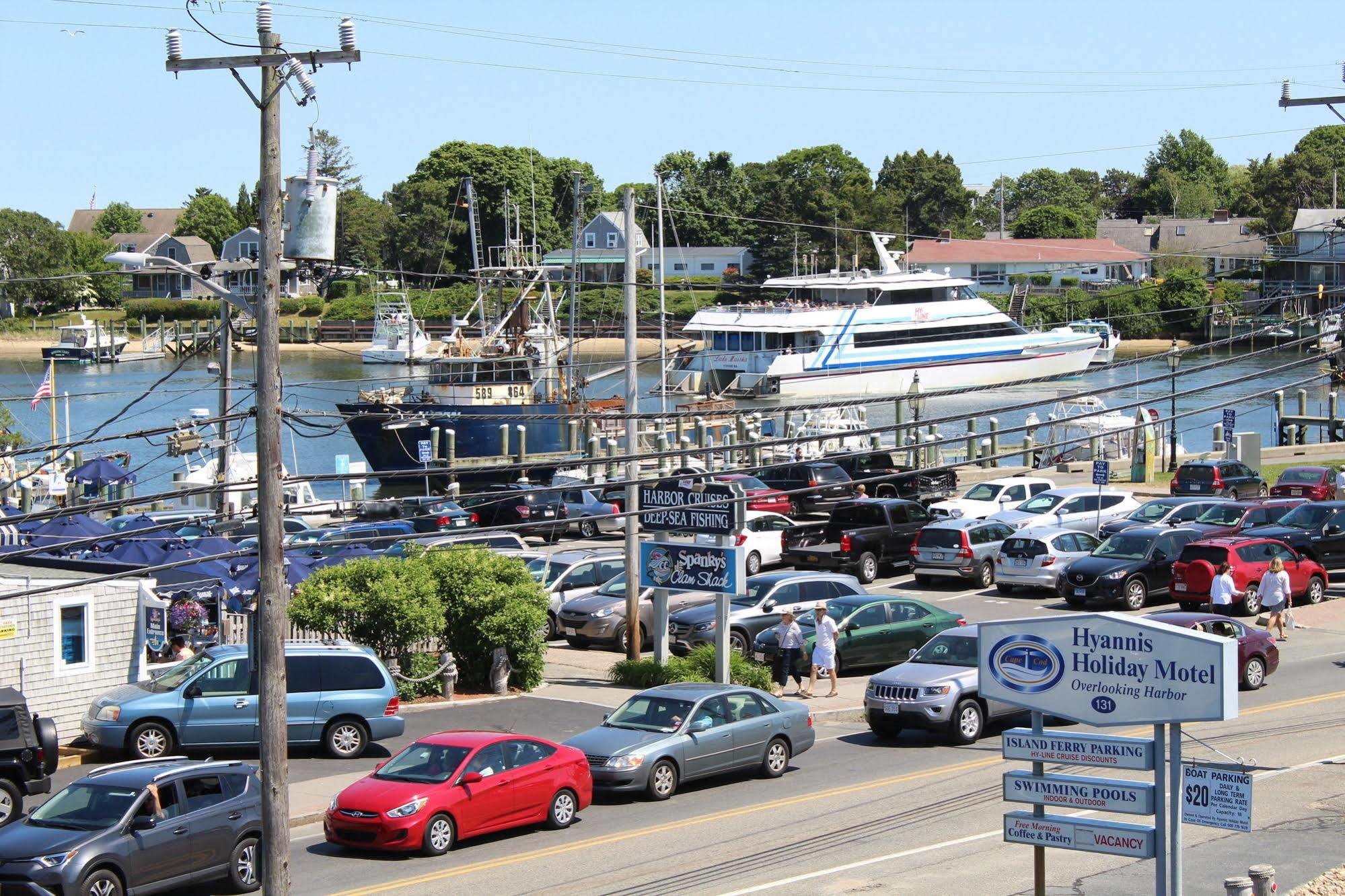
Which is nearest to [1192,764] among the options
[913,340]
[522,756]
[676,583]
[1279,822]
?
[1279,822]

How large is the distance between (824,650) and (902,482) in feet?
63.5

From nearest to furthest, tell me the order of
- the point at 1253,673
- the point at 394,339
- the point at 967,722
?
1. the point at 967,722
2. the point at 1253,673
3. the point at 394,339

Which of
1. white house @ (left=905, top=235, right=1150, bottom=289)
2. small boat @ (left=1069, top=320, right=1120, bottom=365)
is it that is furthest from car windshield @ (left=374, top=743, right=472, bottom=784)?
white house @ (left=905, top=235, right=1150, bottom=289)

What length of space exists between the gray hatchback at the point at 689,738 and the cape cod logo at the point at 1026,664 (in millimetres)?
6496

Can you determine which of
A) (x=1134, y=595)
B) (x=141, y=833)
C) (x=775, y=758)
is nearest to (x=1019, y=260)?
(x=1134, y=595)

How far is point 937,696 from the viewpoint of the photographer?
66.5 feet

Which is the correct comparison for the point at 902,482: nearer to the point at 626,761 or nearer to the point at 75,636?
the point at 626,761

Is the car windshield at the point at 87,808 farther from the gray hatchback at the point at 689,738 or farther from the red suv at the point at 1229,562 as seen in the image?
the red suv at the point at 1229,562

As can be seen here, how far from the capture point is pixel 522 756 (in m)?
16.5

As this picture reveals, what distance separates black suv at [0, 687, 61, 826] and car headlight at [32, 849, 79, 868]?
11.3 ft

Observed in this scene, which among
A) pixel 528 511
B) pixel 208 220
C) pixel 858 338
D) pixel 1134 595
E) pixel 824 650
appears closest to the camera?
pixel 824 650

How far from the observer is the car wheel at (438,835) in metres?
15.5

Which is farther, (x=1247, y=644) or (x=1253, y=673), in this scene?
(x=1253, y=673)

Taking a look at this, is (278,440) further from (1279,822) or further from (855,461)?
(855,461)
